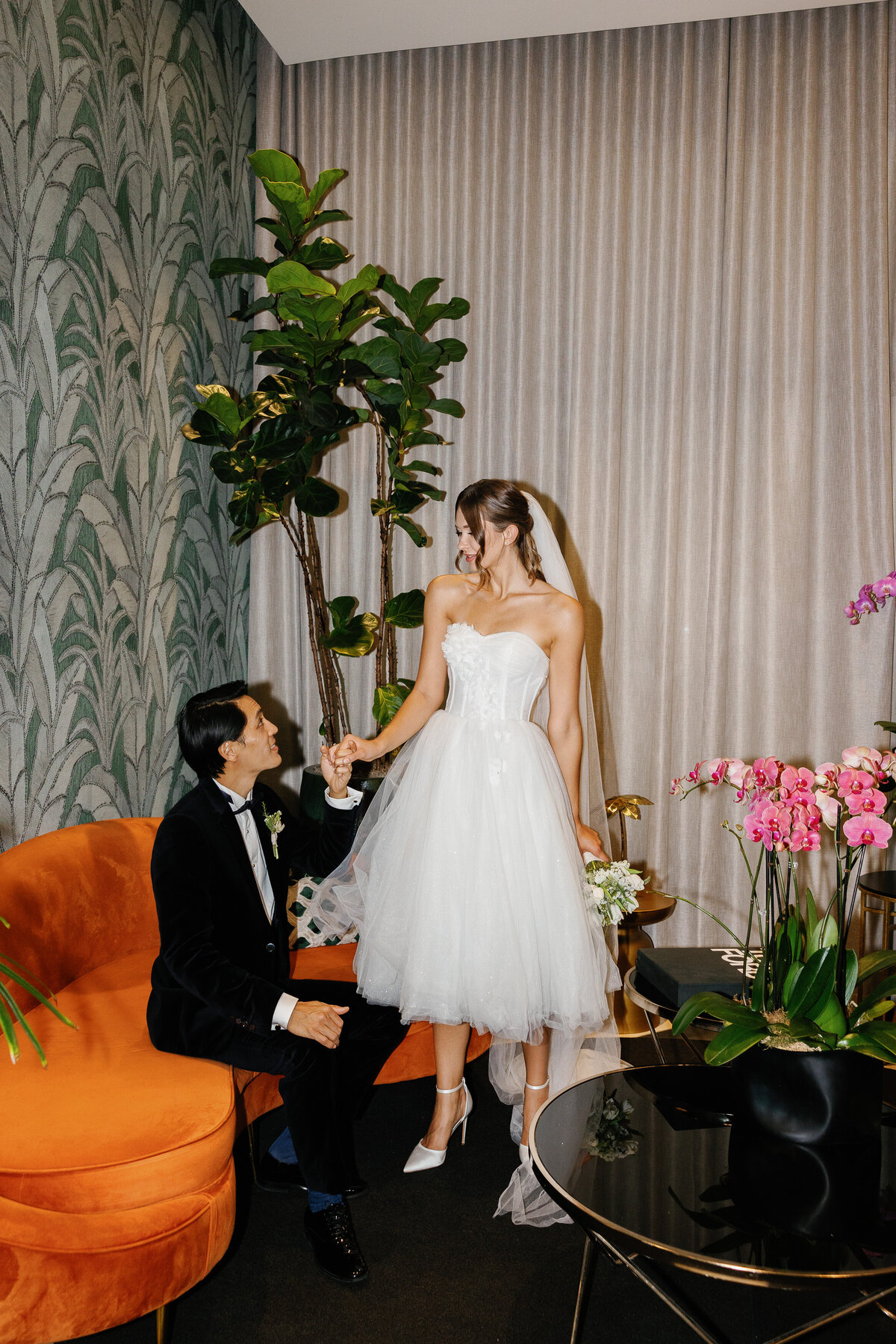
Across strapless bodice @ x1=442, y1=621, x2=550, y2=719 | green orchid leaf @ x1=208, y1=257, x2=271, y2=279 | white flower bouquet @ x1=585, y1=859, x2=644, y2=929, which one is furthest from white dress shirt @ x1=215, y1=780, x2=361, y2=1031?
green orchid leaf @ x1=208, y1=257, x2=271, y2=279

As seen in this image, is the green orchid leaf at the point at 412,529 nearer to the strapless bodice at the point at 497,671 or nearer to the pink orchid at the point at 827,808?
the strapless bodice at the point at 497,671

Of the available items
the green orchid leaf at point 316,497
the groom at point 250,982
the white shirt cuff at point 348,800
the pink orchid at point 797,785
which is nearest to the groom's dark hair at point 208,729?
the groom at point 250,982

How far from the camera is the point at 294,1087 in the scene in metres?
1.90

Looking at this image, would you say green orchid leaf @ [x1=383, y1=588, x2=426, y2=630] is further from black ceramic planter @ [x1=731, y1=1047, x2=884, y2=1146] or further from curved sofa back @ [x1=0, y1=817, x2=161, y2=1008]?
black ceramic planter @ [x1=731, y1=1047, x2=884, y2=1146]

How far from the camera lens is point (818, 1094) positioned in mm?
1491

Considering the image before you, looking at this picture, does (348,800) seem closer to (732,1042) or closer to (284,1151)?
(284,1151)

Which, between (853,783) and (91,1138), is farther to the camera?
(91,1138)

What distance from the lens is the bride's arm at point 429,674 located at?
2.47 m

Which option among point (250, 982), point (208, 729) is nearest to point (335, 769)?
point (208, 729)

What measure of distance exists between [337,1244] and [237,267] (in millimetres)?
2829

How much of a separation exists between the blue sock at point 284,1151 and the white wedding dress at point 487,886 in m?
0.43

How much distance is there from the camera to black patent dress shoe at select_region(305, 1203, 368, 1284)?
1.89 m

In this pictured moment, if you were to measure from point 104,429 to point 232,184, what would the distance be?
4.77 ft

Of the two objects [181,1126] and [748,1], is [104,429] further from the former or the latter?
[748,1]
